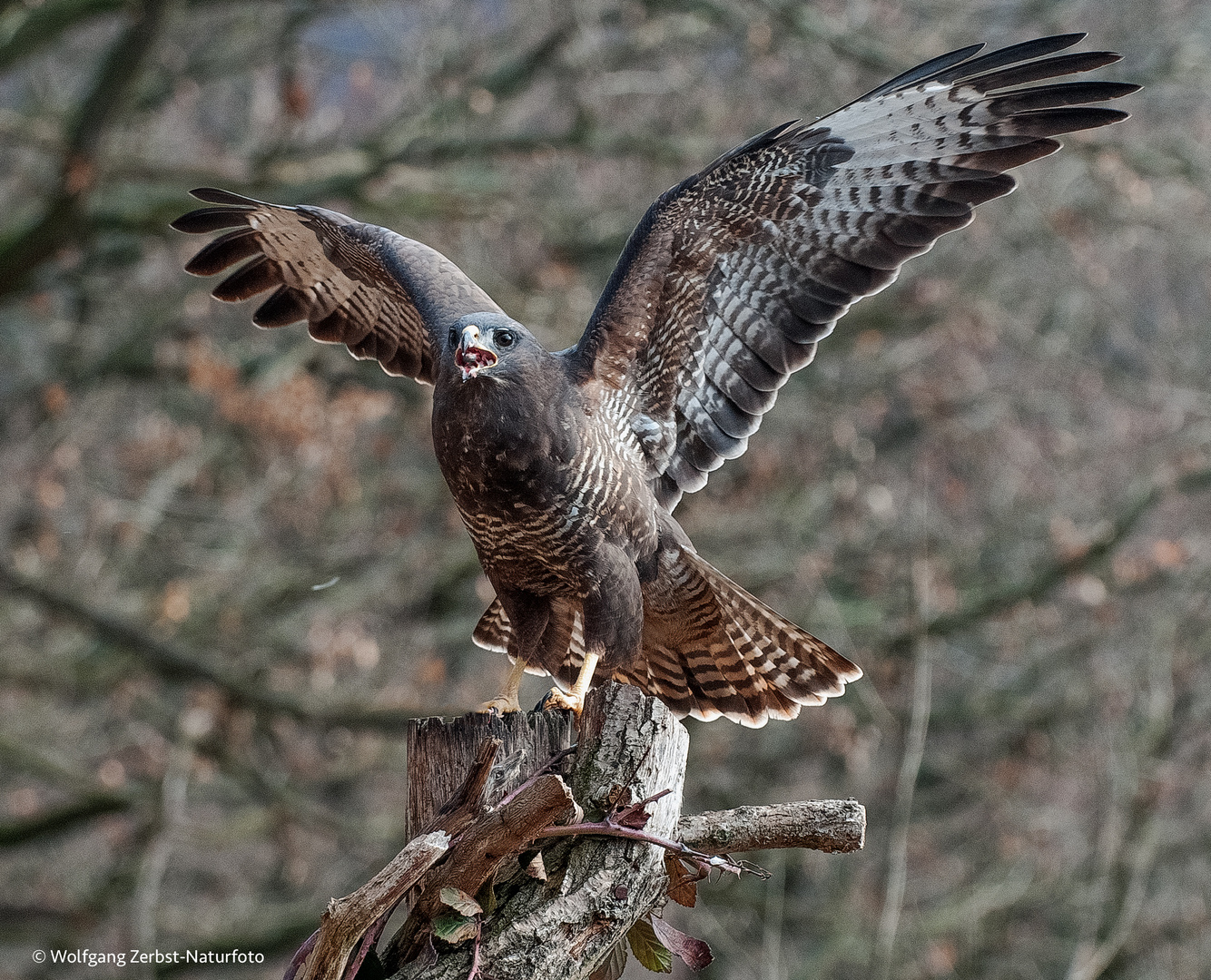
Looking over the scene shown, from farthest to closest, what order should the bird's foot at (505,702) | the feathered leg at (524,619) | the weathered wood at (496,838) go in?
the feathered leg at (524,619)
the bird's foot at (505,702)
the weathered wood at (496,838)

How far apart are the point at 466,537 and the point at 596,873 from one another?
679 centimetres

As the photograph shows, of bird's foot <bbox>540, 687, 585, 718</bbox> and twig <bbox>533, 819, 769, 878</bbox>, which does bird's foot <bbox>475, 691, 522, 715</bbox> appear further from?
twig <bbox>533, 819, 769, 878</bbox>

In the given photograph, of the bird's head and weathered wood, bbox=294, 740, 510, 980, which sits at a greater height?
the bird's head

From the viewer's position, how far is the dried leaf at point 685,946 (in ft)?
9.82

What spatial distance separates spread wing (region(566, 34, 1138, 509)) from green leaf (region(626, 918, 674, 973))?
1.73m

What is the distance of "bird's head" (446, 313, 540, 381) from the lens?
3.71 m

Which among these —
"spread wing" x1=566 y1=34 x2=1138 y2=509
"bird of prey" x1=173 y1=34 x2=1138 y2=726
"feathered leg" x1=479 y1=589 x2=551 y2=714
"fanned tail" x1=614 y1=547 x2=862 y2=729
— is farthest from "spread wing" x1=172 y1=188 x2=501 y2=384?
"fanned tail" x1=614 y1=547 x2=862 y2=729

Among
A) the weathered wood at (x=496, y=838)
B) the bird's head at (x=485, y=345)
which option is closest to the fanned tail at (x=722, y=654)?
the bird's head at (x=485, y=345)

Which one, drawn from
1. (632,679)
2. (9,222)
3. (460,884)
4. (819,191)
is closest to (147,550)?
(9,222)

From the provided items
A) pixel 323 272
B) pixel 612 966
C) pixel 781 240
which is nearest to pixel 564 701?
pixel 612 966

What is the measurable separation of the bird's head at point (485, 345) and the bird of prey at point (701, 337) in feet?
0.15

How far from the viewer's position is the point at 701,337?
180 inches

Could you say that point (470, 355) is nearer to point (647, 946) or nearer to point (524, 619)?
point (524, 619)

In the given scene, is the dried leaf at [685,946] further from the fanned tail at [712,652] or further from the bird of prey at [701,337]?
the fanned tail at [712,652]
